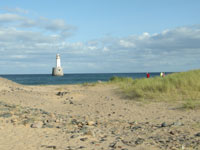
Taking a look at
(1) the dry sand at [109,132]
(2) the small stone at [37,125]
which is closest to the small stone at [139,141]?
(1) the dry sand at [109,132]

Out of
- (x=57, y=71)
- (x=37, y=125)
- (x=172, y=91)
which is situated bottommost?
(x=37, y=125)

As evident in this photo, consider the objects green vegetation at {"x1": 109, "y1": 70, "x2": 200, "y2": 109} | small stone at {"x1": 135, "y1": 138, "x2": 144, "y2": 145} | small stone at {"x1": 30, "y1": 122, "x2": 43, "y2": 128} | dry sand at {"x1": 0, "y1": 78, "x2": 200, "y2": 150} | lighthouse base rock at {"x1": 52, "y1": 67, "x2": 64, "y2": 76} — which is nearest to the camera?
dry sand at {"x1": 0, "y1": 78, "x2": 200, "y2": 150}

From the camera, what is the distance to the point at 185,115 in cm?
909

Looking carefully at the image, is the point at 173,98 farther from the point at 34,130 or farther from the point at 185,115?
the point at 34,130

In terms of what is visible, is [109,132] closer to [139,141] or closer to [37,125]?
[139,141]

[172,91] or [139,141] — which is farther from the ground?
[172,91]

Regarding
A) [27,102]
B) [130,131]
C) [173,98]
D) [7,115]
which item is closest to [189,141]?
[130,131]

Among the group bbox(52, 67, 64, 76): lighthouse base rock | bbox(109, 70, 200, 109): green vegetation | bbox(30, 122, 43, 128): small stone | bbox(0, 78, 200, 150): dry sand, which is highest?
bbox(52, 67, 64, 76): lighthouse base rock

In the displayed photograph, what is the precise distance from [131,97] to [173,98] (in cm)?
242

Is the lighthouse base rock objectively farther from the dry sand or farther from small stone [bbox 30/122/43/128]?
small stone [bbox 30/122/43/128]

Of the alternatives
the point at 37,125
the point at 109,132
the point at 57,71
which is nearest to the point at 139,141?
the point at 109,132

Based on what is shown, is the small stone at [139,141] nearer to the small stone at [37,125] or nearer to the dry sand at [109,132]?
the dry sand at [109,132]

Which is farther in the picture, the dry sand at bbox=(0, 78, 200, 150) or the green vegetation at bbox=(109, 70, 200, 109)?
the green vegetation at bbox=(109, 70, 200, 109)

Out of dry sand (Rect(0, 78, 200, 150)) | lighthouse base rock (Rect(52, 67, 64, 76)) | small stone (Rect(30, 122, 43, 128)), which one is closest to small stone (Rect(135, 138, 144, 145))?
dry sand (Rect(0, 78, 200, 150))
